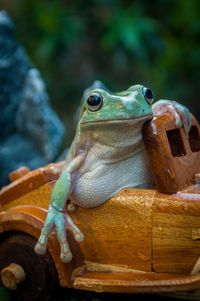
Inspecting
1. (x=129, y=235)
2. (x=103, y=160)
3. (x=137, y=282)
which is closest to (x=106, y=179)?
(x=103, y=160)

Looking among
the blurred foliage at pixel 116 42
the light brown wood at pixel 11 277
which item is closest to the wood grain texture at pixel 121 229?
the light brown wood at pixel 11 277

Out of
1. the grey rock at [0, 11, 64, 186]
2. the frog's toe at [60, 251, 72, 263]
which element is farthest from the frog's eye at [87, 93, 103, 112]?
the grey rock at [0, 11, 64, 186]

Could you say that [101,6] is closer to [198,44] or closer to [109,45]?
[109,45]

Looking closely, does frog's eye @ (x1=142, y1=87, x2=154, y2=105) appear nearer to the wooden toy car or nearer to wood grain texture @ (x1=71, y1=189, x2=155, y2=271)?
the wooden toy car

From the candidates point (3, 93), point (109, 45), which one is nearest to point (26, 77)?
point (3, 93)

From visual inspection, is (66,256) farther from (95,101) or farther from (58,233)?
(95,101)

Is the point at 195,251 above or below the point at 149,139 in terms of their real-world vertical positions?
below

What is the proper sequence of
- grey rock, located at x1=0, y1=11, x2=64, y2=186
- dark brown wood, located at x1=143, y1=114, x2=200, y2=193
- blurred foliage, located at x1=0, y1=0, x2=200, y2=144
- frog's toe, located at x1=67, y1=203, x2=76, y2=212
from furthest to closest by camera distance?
blurred foliage, located at x1=0, y1=0, x2=200, y2=144 → grey rock, located at x1=0, y1=11, x2=64, y2=186 → frog's toe, located at x1=67, y1=203, x2=76, y2=212 → dark brown wood, located at x1=143, y1=114, x2=200, y2=193
